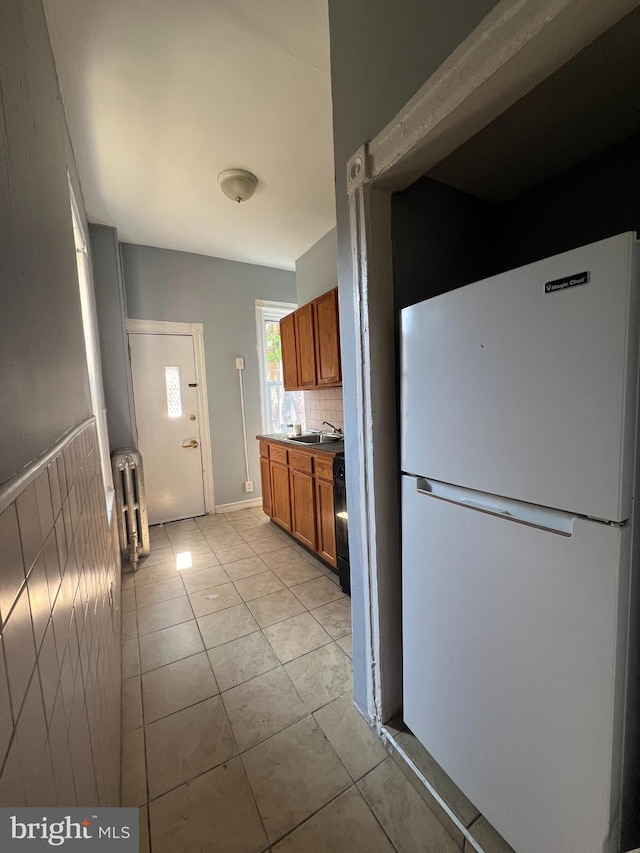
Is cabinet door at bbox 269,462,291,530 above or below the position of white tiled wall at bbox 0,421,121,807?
below

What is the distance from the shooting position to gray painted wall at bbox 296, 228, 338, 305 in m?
3.18

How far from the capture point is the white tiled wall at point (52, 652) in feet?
1.29

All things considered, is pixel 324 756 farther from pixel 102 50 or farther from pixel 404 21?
pixel 102 50

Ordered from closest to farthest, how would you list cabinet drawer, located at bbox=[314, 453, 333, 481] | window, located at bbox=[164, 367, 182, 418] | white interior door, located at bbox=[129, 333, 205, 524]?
cabinet drawer, located at bbox=[314, 453, 333, 481], white interior door, located at bbox=[129, 333, 205, 524], window, located at bbox=[164, 367, 182, 418]

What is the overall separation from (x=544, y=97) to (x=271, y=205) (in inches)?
83.4

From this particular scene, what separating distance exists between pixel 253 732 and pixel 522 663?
1138 millimetres

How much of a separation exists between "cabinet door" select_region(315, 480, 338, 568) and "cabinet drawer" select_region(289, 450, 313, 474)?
146 mm

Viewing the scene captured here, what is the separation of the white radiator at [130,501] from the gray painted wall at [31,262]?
182 centimetres

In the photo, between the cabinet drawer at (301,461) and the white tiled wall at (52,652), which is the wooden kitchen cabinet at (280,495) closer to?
the cabinet drawer at (301,461)

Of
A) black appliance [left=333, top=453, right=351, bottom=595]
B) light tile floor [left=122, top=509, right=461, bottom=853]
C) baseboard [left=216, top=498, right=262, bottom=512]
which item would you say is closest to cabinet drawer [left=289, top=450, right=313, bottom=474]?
black appliance [left=333, top=453, right=351, bottom=595]

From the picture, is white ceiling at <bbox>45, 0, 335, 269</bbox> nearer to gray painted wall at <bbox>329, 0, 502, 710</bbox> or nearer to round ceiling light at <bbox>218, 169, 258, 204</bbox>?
round ceiling light at <bbox>218, 169, 258, 204</bbox>

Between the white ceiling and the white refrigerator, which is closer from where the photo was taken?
the white refrigerator

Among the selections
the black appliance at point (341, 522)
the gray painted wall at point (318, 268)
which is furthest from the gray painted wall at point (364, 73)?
the gray painted wall at point (318, 268)

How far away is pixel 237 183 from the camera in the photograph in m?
2.28
